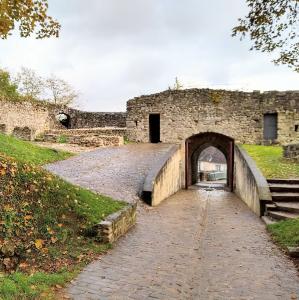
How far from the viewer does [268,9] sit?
6.14 metres

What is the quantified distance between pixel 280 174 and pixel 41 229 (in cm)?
948

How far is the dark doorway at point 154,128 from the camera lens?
26.5m

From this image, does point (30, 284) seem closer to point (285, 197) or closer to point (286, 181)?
point (285, 197)

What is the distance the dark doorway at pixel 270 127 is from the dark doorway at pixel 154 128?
7.49 meters

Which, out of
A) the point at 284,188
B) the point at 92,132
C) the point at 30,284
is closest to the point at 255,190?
the point at 284,188

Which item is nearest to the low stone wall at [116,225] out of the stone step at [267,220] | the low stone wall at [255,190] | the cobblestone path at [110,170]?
the cobblestone path at [110,170]

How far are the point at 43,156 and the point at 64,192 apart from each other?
8413 millimetres

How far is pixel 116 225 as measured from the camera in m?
7.48

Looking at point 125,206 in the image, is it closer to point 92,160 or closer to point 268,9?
point 268,9

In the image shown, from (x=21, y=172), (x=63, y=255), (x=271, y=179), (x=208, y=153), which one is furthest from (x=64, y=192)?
(x=208, y=153)

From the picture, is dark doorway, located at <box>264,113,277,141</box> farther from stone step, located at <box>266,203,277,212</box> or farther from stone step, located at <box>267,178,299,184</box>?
stone step, located at <box>266,203,277,212</box>

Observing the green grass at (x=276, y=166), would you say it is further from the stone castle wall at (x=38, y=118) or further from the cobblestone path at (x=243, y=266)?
the stone castle wall at (x=38, y=118)

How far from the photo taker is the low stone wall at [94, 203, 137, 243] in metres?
7.00

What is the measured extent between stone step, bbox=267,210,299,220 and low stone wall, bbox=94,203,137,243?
389 centimetres
